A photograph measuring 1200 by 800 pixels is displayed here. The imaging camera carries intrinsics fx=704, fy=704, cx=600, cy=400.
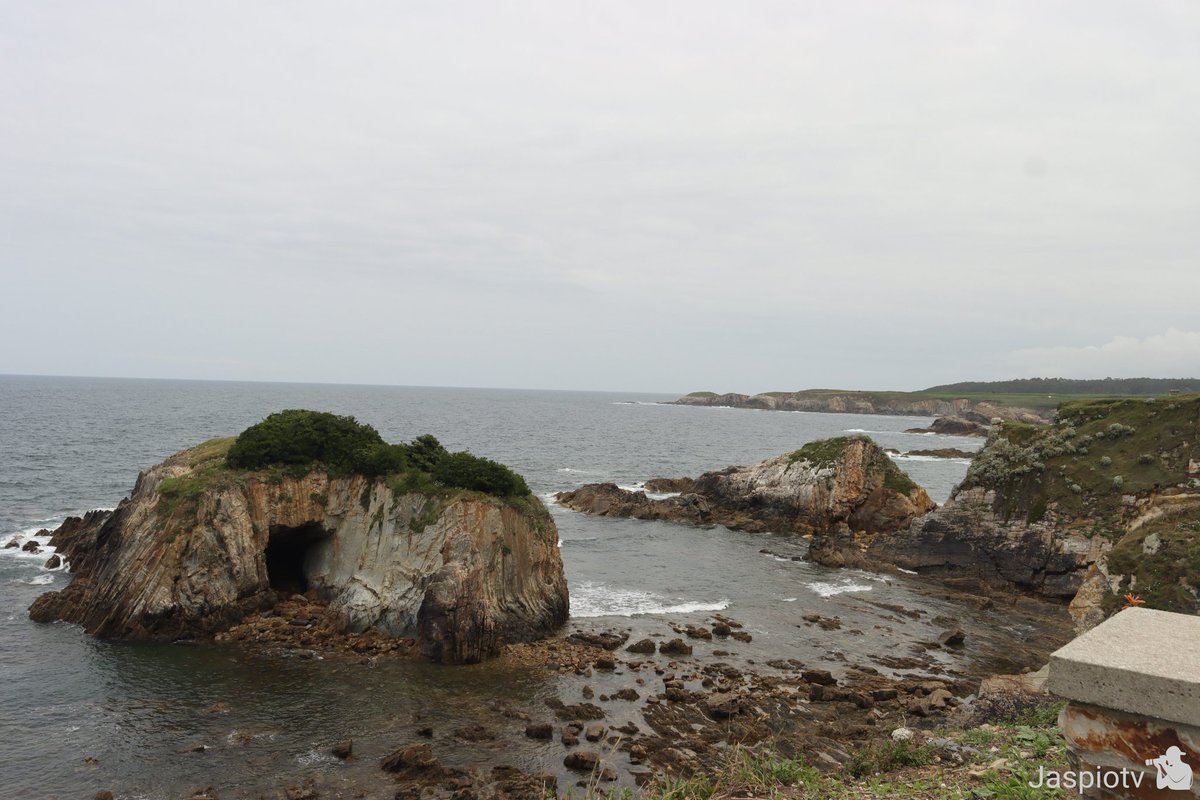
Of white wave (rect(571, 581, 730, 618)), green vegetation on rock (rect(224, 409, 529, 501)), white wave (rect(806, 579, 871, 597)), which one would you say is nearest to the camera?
green vegetation on rock (rect(224, 409, 529, 501))

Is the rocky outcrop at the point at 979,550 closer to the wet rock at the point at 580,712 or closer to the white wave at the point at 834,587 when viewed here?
the white wave at the point at 834,587

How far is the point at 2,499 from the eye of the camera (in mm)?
52812

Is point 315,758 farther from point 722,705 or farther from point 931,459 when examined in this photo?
point 931,459

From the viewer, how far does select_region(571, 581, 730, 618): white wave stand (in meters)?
35.4

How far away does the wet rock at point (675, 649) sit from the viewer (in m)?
29.7

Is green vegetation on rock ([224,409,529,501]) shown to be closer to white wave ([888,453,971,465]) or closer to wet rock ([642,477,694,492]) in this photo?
wet rock ([642,477,694,492])

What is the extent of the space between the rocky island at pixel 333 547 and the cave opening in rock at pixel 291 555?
11 centimetres

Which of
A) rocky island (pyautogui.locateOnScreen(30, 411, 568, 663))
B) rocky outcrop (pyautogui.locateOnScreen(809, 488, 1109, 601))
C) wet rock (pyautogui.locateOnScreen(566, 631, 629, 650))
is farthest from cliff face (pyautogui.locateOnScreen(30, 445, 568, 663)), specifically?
rocky outcrop (pyautogui.locateOnScreen(809, 488, 1109, 601))

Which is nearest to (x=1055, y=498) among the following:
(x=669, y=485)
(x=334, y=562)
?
(x=669, y=485)

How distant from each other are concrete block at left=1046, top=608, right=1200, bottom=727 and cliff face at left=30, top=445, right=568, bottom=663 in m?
25.3

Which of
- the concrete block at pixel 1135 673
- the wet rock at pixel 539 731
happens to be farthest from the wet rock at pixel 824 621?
the concrete block at pixel 1135 673

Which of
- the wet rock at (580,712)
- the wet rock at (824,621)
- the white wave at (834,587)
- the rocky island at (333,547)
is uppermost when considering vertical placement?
the rocky island at (333,547)

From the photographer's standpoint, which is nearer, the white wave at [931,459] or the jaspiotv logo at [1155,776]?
the jaspiotv logo at [1155,776]

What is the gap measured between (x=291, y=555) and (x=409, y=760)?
20.6 metres
